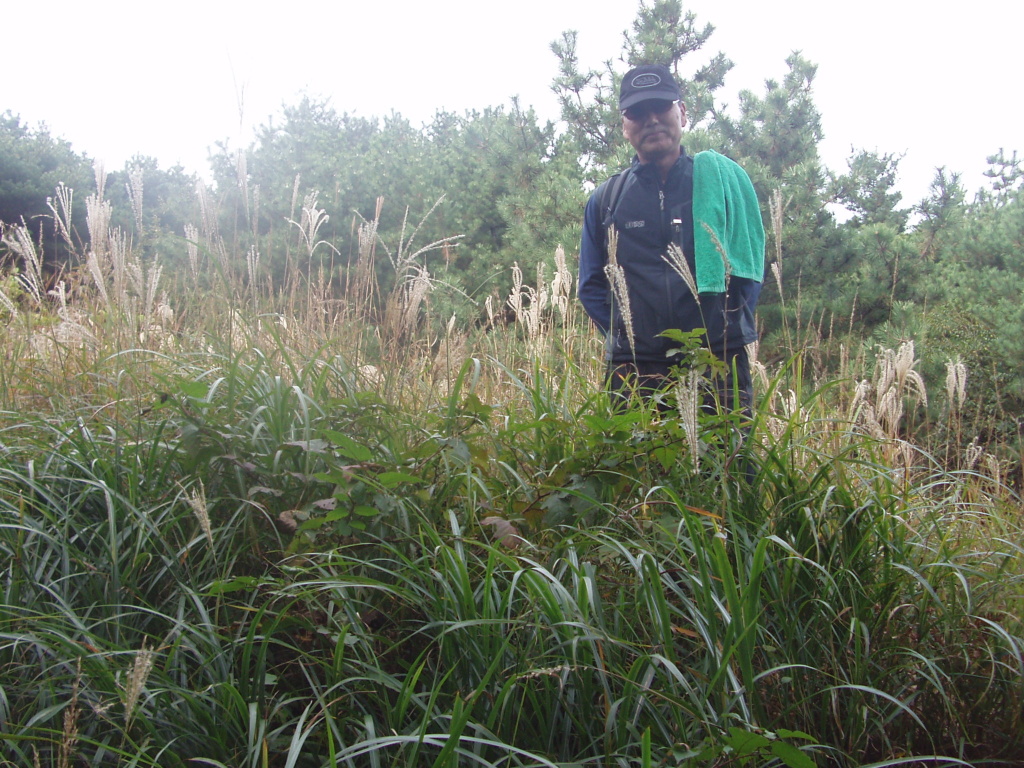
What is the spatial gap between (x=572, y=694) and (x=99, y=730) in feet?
3.11

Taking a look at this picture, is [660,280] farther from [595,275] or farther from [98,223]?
[98,223]

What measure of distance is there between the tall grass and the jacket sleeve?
89 centimetres

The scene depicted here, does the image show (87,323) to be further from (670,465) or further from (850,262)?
(850,262)

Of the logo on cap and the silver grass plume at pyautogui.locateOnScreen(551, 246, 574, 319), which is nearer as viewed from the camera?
the logo on cap

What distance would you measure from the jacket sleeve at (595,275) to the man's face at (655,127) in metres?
→ 0.29

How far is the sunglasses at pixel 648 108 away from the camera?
3026 mm

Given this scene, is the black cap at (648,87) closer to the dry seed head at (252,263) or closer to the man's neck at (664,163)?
the man's neck at (664,163)

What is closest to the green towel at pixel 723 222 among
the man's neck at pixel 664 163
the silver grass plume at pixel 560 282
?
the man's neck at pixel 664 163

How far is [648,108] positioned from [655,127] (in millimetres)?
78

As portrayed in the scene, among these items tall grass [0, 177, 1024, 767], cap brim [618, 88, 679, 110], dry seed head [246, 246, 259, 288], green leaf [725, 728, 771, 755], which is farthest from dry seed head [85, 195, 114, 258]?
green leaf [725, 728, 771, 755]

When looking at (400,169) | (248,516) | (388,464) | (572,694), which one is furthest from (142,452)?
(400,169)

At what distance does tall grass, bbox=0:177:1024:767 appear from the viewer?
1.51 meters

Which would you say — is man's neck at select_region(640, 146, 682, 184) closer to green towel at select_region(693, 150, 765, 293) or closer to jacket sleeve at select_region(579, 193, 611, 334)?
green towel at select_region(693, 150, 765, 293)

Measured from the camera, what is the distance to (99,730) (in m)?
1.55
